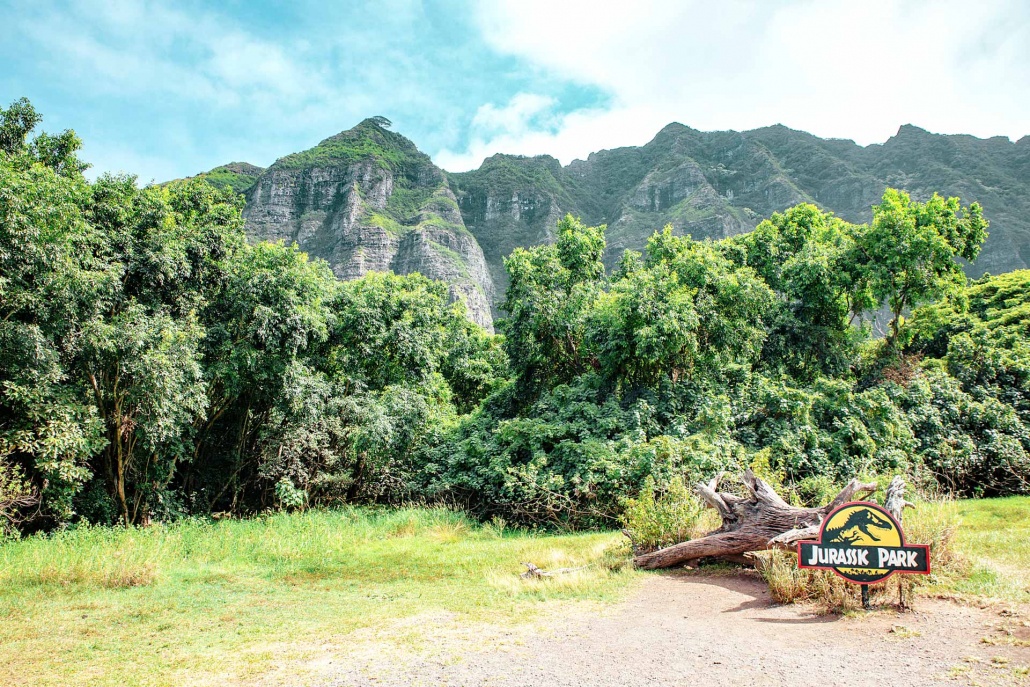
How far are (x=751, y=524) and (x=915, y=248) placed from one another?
1196 centimetres

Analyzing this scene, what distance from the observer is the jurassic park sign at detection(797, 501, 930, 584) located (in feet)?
17.4

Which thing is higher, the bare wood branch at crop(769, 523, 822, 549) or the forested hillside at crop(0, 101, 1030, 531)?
the forested hillside at crop(0, 101, 1030, 531)

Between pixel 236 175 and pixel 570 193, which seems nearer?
pixel 236 175

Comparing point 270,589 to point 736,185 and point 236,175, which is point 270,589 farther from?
point 736,185

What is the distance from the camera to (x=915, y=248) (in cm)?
1549

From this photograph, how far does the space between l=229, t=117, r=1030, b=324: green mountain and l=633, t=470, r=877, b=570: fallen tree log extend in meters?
61.5

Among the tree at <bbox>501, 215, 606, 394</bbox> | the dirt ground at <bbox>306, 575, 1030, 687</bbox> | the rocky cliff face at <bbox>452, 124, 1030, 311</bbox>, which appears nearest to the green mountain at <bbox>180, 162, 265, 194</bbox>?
the rocky cliff face at <bbox>452, 124, 1030, 311</bbox>

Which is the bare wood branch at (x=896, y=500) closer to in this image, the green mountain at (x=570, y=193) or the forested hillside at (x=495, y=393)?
the forested hillside at (x=495, y=393)

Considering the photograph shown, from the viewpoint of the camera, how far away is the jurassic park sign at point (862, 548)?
531cm

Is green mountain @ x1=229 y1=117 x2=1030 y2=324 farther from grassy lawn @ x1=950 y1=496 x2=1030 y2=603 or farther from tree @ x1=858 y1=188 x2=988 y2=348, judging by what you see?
grassy lawn @ x1=950 y1=496 x2=1030 y2=603

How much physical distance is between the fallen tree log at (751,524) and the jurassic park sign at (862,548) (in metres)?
1.03

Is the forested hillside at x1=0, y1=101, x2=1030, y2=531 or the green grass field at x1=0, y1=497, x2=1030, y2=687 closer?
the green grass field at x1=0, y1=497, x2=1030, y2=687

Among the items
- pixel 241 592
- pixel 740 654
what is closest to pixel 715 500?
pixel 740 654

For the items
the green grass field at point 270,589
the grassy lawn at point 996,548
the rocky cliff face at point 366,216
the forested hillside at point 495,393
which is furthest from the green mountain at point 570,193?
the grassy lawn at point 996,548
